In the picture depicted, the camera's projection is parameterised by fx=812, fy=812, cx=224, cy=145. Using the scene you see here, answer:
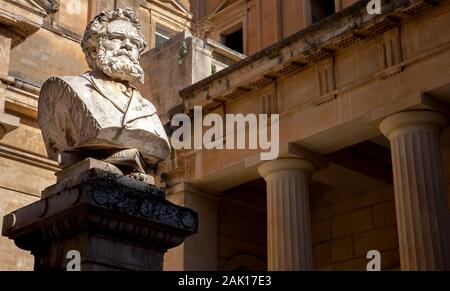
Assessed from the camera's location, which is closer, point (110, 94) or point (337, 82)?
point (110, 94)

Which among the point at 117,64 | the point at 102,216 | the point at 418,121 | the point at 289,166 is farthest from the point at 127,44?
the point at 289,166

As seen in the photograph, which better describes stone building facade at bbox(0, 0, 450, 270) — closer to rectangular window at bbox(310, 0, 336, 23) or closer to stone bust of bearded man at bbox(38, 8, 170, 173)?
rectangular window at bbox(310, 0, 336, 23)

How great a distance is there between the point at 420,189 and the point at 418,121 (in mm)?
1197

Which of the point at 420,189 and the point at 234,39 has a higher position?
the point at 234,39

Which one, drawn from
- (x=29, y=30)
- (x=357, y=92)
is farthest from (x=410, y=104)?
(x=29, y=30)

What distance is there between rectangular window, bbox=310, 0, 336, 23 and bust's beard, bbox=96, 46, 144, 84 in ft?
48.6

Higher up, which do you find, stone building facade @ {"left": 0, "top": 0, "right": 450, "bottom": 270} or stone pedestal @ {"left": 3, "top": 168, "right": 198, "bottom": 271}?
stone building facade @ {"left": 0, "top": 0, "right": 450, "bottom": 270}

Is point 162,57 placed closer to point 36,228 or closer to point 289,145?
→ point 289,145

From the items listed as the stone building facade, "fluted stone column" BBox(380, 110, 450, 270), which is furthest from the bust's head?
the stone building facade

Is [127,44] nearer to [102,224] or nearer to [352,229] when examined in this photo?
[102,224]

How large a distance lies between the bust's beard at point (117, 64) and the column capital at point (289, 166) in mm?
8507

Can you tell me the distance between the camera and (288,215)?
14.7m

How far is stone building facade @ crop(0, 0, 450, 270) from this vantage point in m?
13.1

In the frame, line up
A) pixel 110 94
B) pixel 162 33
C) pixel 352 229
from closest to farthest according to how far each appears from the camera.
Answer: pixel 110 94, pixel 352 229, pixel 162 33
